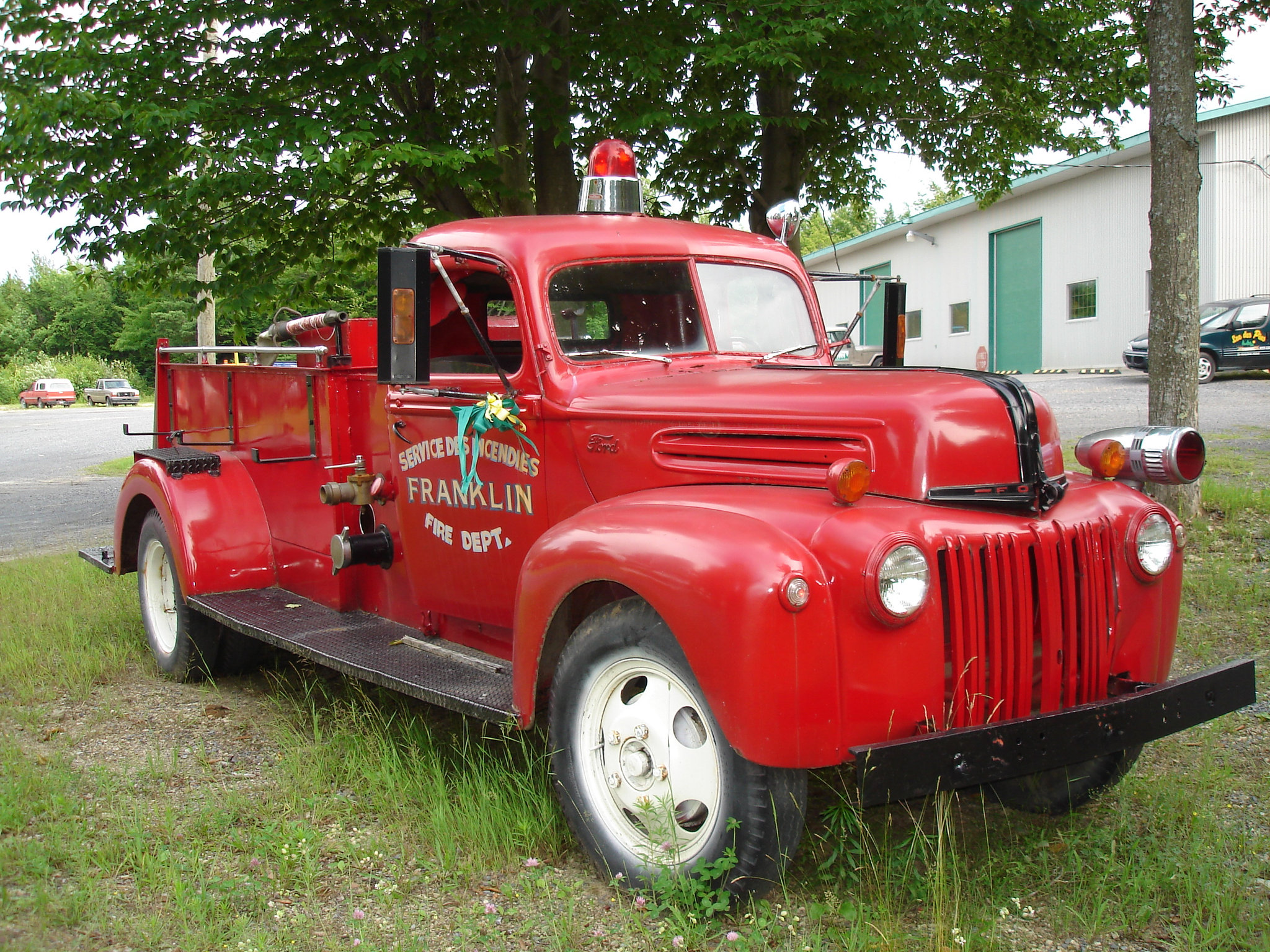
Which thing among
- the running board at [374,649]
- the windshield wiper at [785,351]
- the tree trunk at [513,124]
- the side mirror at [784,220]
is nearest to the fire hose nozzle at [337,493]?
the running board at [374,649]

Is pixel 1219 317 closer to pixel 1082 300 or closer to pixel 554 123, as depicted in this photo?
pixel 1082 300

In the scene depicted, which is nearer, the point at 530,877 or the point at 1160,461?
the point at 530,877

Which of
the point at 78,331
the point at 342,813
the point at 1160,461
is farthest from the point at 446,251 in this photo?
the point at 78,331

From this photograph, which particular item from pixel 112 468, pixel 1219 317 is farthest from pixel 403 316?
pixel 1219 317

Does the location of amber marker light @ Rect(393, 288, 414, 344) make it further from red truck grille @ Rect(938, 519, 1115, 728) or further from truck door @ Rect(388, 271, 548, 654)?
red truck grille @ Rect(938, 519, 1115, 728)

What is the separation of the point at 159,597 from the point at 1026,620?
436 centimetres

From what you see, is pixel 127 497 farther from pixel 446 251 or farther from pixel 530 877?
pixel 530 877

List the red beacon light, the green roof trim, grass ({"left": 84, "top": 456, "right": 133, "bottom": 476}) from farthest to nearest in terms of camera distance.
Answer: the green roof trim
grass ({"left": 84, "top": 456, "right": 133, "bottom": 476})
the red beacon light

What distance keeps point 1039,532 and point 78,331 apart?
5836cm

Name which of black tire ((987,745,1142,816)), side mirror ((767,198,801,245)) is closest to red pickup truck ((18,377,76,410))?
side mirror ((767,198,801,245))

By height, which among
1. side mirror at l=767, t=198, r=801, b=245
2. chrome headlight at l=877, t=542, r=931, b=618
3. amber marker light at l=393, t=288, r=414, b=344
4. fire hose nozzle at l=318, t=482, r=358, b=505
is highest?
side mirror at l=767, t=198, r=801, b=245

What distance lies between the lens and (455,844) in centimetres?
316

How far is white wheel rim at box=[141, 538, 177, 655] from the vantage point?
531cm

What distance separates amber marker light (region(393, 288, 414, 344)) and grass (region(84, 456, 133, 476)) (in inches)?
514
